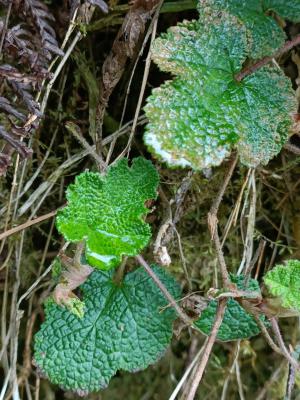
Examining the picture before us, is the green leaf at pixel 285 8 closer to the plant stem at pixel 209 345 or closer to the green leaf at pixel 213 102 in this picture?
the green leaf at pixel 213 102

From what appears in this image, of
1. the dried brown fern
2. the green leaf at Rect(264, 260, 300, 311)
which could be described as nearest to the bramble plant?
the green leaf at Rect(264, 260, 300, 311)

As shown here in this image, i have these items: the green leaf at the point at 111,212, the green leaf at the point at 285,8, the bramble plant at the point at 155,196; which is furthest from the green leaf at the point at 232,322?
the green leaf at the point at 285,8

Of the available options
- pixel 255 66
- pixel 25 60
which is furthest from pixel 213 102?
pixel 25 60

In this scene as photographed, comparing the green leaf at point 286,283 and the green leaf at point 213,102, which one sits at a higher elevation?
the green leaf at point 213,102

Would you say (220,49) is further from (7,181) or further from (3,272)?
(3,272)

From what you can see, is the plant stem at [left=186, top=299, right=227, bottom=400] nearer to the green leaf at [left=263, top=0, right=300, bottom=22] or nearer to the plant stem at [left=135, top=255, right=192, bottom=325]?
the plant stem at [left=135, top=255, right=192, bottom=325]

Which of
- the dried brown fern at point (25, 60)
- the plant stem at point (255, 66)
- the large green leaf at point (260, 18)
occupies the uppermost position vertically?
the large green leaf at point (260, 18)

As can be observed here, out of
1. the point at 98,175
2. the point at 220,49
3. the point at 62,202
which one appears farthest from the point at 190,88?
the point at 62,202
